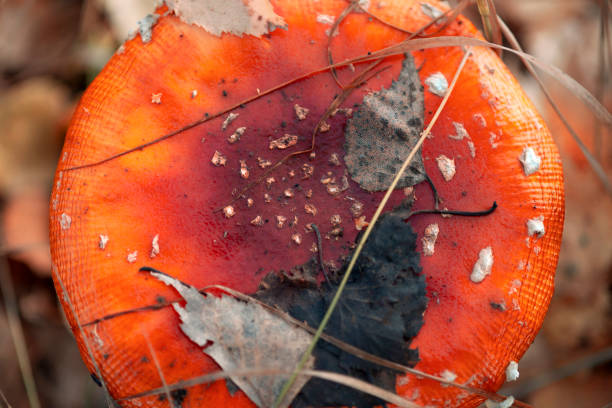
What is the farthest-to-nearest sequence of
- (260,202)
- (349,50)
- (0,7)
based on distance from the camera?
(0,7) < (349,50) < (260,202)

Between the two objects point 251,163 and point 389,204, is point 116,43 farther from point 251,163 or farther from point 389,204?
point 389,204

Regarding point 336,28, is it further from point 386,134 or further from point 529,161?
point 529,161

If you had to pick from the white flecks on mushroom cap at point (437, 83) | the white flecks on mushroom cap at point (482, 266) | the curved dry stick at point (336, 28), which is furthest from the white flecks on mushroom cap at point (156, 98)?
the white flecks on mushroom cap at point (482, 266)

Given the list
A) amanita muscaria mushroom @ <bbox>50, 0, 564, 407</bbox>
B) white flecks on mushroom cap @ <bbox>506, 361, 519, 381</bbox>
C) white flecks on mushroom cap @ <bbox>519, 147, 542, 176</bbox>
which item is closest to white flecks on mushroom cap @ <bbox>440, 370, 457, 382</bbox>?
amanita muscaria mushroom @ <bbox>50, 0, 564, 407</bbox>

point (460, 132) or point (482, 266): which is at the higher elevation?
point (460, 132)

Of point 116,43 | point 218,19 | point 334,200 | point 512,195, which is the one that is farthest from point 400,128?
point 116,43

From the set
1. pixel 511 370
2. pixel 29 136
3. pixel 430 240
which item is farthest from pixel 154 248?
pixel 29 136
